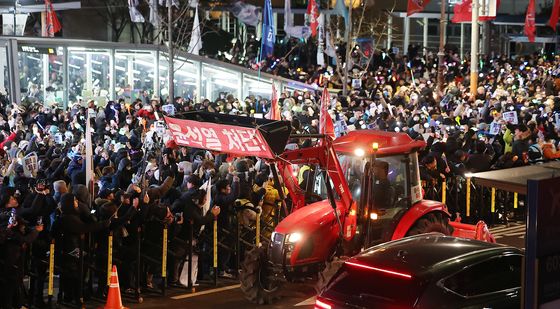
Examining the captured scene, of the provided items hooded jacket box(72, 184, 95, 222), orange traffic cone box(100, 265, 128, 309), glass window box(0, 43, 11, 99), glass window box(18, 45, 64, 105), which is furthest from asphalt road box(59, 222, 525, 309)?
glass window box(18, 45, 64, 105)

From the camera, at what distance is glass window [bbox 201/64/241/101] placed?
38.0m

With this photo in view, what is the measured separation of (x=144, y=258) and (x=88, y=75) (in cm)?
2235

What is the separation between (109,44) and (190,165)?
18.5m

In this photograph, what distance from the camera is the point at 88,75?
35.6 meters

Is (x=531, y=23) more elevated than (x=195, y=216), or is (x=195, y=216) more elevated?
(x=531, y=23)

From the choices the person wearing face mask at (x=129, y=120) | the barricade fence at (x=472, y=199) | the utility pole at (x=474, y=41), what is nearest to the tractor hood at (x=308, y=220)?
the barricade fence at (x=472, y=199)

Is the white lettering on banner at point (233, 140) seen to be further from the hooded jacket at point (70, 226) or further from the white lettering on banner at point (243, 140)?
the hooded jacket at point (70, 226)

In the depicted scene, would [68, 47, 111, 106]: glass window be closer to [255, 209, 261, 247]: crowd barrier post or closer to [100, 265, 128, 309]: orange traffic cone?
[255, 209, 261, 247]: crowd barrier post

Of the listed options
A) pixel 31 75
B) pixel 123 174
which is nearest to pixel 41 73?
pixel 31 75

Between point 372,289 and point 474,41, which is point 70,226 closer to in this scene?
point 372,289

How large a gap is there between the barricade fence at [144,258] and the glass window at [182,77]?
22187mm

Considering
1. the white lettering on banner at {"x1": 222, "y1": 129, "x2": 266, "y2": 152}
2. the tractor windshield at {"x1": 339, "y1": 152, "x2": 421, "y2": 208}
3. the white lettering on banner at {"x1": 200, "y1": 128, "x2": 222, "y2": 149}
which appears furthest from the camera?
the tractor windshield at {"x1": 339, "y1": 152, "x2": 421, "y2": 208}

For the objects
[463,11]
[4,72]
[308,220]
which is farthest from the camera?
[463,11]

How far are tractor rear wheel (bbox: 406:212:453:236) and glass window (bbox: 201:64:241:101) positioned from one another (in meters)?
24.3
